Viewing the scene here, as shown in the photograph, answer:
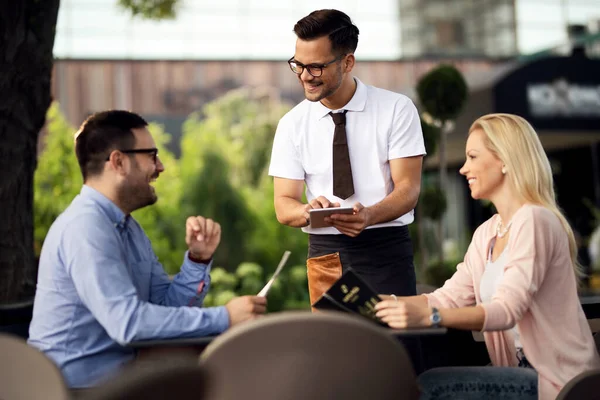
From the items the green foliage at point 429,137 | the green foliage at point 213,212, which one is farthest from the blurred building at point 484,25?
the green foliage at point 429,137

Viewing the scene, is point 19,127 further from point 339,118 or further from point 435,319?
point 435,319

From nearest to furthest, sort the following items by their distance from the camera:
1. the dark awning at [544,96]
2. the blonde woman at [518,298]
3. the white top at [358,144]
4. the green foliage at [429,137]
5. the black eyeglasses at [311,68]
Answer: the blonde woman at [518,298], the black eyeglasses at [311,68], the white top at [358,144], the green foliage at [429,137], the dark awning at [544,96]

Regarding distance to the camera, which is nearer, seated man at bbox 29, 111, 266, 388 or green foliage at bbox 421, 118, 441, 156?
seated man at bbox 29, 111, 266, 388

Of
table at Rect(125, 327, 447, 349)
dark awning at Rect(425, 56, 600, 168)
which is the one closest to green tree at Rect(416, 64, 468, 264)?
dark awning at Rect(425, 56, 600, 168)

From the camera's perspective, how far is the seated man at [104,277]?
92.9 inches

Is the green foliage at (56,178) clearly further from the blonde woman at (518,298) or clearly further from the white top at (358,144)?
the blonde woman at (518,298)

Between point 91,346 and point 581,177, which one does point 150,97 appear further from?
point 91,346

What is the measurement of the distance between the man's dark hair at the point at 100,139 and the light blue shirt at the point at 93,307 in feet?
0.29

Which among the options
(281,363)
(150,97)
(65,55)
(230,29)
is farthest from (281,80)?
(281,363)

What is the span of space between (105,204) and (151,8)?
4135 millimetres

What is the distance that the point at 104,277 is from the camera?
238cm

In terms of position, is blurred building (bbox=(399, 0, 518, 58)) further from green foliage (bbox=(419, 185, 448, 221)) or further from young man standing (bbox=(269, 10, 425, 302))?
young man standing (bbox=(269, 10, 425, 302))

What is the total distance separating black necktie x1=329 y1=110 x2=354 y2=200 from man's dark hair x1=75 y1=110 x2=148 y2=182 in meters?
0.96

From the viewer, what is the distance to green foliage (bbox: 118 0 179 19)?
6379 millimetres
